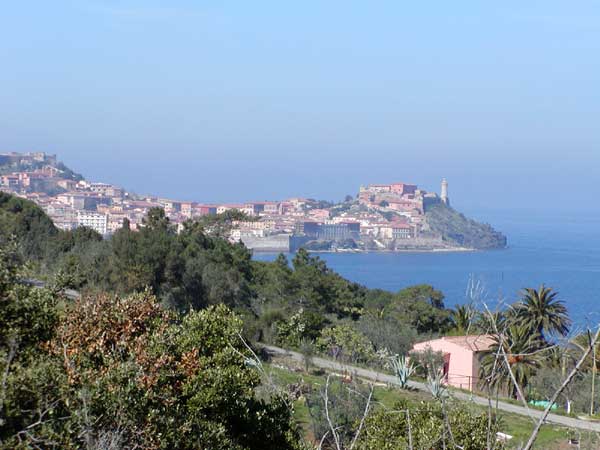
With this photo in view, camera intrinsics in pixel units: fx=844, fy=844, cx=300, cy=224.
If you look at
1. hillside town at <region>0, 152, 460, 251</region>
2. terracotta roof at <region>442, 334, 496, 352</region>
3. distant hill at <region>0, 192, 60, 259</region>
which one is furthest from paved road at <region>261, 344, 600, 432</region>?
hillside town at <region>0, 152, 460, 251</region>

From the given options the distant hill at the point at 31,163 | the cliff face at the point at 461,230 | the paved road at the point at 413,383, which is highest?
the distant hill at the point at 31,163

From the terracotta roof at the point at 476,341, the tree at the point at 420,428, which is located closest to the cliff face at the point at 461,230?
the terracotta roof at the point at 476,341

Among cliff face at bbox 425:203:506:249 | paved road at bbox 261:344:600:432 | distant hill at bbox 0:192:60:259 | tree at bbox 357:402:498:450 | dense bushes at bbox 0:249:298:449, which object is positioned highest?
cliff face at bbox 425:203:506:249

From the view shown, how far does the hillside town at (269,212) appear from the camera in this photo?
3772 inches

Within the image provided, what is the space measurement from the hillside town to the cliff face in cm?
151

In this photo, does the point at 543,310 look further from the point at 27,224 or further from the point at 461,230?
the point at 461,230

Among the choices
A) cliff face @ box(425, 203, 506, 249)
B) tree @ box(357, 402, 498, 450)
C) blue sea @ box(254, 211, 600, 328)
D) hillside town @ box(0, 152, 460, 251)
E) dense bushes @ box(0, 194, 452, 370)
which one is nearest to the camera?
tree @ box(357, 402, 498, 450)

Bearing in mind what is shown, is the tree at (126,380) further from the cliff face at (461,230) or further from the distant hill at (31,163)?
the distant hill at (31,163)

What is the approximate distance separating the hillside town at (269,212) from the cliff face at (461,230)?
59.3 inches

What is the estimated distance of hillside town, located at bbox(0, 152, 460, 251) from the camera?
95812 mm

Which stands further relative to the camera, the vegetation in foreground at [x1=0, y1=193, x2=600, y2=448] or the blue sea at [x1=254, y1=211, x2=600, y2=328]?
the blue sea at [x1=254, y1=211, x2=600, y2=328]

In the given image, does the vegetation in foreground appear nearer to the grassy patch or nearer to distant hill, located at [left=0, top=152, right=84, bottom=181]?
the grassy patch

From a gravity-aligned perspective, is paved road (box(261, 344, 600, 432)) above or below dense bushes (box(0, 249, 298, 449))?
below

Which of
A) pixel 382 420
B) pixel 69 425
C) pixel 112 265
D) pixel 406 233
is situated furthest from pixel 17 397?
pixel 406 233
